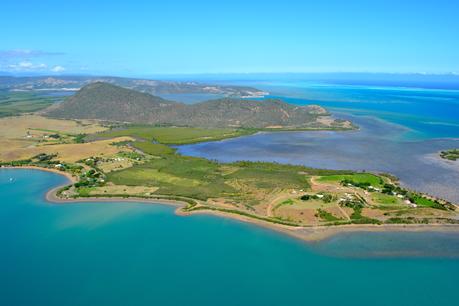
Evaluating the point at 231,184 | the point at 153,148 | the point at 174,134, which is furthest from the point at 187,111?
the point at 231,184

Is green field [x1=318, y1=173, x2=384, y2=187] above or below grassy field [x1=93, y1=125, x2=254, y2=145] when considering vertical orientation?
below

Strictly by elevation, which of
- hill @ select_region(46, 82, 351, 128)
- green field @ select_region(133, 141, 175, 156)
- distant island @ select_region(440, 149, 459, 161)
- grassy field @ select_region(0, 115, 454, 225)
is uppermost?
hill @ select_region(46, 82, 351, 128)

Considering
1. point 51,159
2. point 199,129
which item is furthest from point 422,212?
point 199,129

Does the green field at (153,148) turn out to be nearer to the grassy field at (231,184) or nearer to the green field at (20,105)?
the grassy field at (231,184)

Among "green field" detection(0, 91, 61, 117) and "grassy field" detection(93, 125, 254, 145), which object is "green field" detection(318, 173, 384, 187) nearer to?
"grassy field" detection(93, 125, 254, 145)

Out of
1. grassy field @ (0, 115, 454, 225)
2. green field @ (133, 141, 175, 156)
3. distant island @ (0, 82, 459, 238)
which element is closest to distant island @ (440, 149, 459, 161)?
distant island @ (0, 82, 459, 238)

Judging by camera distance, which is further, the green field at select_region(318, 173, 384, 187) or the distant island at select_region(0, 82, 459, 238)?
the green field at select_region(318, 173, 384, 187)

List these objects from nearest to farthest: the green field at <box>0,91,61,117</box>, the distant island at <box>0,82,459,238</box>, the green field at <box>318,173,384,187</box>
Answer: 1. the distant island at <box>0,82,459,238</box>
2. the green field at <box>318,173,384,187</box>
3. the green field at <box>0,91,61,117</box>

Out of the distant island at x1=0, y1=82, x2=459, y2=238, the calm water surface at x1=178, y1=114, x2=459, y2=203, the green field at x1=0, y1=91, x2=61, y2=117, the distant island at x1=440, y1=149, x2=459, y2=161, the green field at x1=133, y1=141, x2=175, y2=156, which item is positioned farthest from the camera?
the green field at x1=0, y1=91, x2=61, y2=117

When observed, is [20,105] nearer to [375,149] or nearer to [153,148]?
[153,148]
